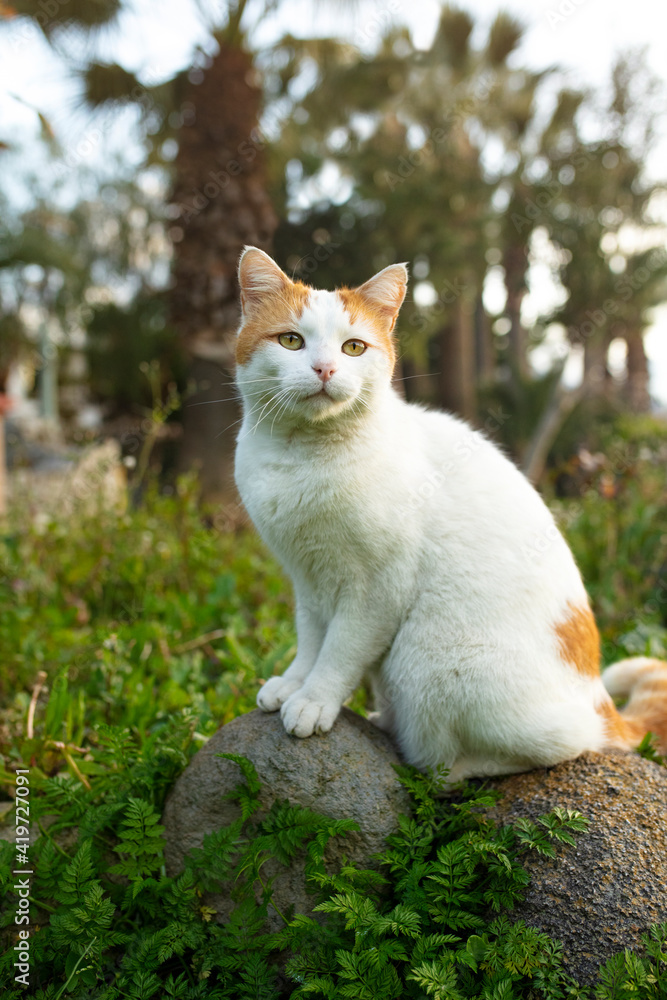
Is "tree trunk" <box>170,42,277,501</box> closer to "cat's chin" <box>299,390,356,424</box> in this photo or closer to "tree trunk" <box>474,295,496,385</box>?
"cat's chin" <box>299,390,356,424</box>

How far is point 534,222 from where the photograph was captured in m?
12.2

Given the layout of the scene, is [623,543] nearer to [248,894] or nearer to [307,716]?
[307,716]

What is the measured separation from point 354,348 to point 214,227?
235 inches

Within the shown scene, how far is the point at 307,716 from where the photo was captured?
6.55ft

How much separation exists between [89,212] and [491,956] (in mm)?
29433

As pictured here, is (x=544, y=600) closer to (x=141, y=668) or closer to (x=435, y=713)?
(x=435, y=713)

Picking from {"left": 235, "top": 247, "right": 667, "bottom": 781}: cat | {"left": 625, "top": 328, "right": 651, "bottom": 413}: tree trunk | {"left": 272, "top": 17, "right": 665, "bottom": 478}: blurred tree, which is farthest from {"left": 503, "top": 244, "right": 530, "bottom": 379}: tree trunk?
{"left": 235, "top": 247, "right": 667, "bottom": 781}: cat

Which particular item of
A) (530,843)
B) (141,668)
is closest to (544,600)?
(530,843)

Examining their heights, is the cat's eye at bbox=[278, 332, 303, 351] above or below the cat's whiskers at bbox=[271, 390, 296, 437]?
above

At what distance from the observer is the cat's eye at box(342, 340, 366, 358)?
1.99 metres

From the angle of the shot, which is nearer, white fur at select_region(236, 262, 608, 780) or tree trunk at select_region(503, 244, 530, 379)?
white fur at select_region(236, 262, 608, 780)

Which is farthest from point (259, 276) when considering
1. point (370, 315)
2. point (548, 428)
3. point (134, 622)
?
point (548, 428)

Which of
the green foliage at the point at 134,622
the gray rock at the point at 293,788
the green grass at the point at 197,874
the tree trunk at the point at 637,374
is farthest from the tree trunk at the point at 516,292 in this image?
the gray rock at the point at 293,788

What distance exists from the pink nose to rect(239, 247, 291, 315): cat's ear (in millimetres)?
377
